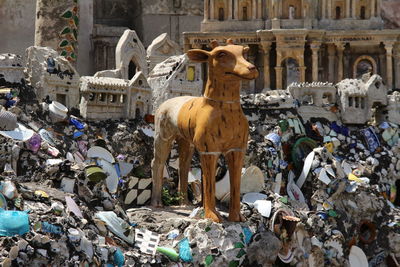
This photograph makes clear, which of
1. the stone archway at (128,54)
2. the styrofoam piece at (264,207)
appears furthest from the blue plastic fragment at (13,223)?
the stone archway at (128,54)

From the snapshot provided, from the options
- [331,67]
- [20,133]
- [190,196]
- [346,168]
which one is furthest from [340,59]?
[20,133]

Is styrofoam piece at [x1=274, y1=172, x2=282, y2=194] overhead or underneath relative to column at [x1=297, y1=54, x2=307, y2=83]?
underneath

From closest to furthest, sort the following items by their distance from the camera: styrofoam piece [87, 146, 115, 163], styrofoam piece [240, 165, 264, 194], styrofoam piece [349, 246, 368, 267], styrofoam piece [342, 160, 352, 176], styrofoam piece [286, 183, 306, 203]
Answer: styrofoam piece [87, 146, 115, 163] → styrofoam piece [240, 165, 264, 194] → styrofoam piece [349, 246, 368, 267] → styrofoam piece [286, 183, 306, 203] → styrofoam piece [342, 160, 352, 176]

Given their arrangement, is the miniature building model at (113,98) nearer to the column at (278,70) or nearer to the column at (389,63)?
the column at (278,70)

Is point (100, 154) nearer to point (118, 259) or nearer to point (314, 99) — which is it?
point (118, 259)

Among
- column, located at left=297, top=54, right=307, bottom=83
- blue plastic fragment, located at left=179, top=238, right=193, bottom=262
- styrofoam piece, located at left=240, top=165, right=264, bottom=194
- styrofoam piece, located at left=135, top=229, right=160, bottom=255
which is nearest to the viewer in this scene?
styrofoam piece, located at left=135, top=229, right=160, bottom=255

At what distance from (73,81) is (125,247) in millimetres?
6096

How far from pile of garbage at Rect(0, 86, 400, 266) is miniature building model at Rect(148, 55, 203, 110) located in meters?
Answer: 1.41

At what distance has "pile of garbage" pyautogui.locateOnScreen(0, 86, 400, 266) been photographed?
558 inches

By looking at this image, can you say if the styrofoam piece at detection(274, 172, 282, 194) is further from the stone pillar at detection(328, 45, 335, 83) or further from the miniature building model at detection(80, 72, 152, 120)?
the stone pillar at detection(328, 45, 335, 83)

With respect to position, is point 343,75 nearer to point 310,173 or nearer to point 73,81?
point 310,173

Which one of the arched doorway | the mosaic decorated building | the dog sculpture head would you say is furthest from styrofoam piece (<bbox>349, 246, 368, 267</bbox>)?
the arched doorway

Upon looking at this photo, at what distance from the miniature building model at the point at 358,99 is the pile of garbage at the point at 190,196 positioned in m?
0.31

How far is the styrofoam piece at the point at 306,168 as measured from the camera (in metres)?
21.1
